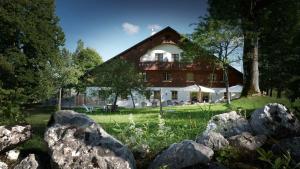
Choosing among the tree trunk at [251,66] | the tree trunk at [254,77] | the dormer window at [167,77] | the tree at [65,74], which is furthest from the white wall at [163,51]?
the tree trunk at [254,77]

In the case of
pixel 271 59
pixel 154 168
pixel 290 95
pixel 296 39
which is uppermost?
pixel 271 59

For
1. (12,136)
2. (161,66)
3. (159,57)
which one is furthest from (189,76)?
(12,136)

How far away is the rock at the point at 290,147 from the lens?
6082 mm

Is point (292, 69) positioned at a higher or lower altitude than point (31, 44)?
lower

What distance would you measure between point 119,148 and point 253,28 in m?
22.9

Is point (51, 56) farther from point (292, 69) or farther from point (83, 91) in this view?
point (292, 69)

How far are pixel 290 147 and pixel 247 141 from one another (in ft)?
2.31

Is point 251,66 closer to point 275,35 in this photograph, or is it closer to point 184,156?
point 275,35

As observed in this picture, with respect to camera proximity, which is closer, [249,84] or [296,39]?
[296,39]

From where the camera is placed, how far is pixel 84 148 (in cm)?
595

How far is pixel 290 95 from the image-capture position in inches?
306

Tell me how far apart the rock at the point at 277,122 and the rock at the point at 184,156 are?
55.8 inches

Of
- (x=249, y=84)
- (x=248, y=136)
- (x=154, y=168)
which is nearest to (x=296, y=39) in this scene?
(x=248, y=136)

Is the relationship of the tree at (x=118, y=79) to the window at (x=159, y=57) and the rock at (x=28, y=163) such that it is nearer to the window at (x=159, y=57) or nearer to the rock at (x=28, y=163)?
the window at (x=159, y=57)
